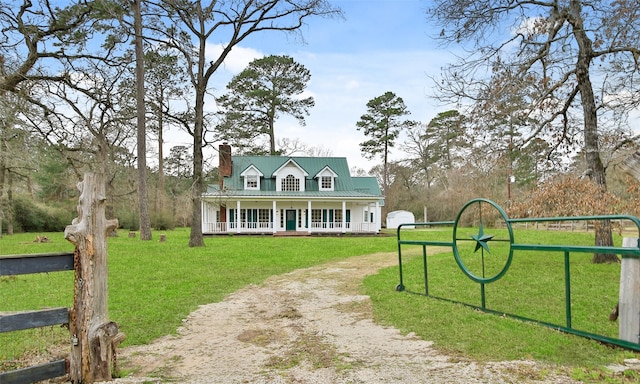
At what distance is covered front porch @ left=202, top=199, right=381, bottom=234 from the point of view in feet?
96.3

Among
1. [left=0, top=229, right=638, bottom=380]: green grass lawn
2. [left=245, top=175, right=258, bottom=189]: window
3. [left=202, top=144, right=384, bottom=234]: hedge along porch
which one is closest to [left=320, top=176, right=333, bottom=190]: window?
[left=202, top=144, right=384, bottom=234]: hedge along porch

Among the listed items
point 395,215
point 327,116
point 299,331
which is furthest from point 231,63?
point 395,215

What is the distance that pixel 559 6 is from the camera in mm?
11516

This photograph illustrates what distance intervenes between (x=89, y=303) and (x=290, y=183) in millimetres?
27290

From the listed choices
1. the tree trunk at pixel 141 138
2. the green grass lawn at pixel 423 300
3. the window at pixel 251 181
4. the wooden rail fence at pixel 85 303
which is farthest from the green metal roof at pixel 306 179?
the wooden rail fence at pixel 85 303

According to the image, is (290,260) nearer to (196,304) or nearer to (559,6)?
(196,304)

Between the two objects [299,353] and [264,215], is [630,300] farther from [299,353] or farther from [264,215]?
[264,215]

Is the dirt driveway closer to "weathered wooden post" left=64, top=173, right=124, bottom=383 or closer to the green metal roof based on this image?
"weathered wooden post" left=64, top=173, right=124, bottom=383

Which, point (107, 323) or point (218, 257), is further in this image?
point (218, 257)

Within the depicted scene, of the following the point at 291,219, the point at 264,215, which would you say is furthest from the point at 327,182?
the point at 264,215

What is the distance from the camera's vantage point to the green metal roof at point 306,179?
1184 inches

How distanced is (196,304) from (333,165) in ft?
85.9

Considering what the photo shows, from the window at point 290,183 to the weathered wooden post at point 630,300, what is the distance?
27.1 metres

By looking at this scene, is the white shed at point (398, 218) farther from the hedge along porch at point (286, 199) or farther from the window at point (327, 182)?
the window at point (327, 182)
